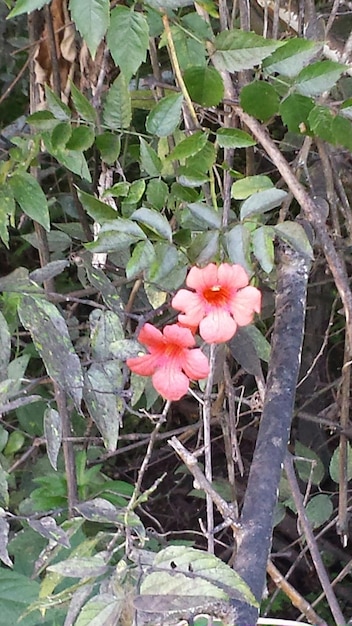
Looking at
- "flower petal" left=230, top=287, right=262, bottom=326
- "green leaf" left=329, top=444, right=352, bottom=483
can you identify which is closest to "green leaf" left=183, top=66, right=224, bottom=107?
"flower petal" left=230, top=287, right=262, bottom=326

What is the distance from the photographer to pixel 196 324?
27.8 inches

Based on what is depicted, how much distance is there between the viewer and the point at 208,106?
78cm

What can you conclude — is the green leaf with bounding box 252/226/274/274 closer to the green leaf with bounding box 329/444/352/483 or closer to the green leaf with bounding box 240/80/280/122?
the green leaf with bounding box 240/80/280/122

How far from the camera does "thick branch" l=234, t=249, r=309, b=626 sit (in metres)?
0.55

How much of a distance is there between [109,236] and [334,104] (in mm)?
309

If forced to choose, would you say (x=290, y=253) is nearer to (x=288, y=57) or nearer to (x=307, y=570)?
(x=288, y=57)

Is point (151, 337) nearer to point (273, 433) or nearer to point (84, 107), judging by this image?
point (273, 433)

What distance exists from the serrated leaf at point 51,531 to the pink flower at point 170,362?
0.55ft

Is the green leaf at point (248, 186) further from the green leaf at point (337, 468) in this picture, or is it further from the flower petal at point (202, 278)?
the green leaf at point (337, 468)

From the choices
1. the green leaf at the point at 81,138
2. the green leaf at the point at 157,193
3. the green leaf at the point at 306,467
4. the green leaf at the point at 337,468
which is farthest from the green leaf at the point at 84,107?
the green leaf at the point at 306,467

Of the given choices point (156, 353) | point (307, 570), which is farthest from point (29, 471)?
point (156, 353)

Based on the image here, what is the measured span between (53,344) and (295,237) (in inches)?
10.6

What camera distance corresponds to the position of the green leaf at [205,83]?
2.51 ft

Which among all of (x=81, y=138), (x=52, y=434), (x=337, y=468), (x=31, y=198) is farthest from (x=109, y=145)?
(x=337, y=468)
